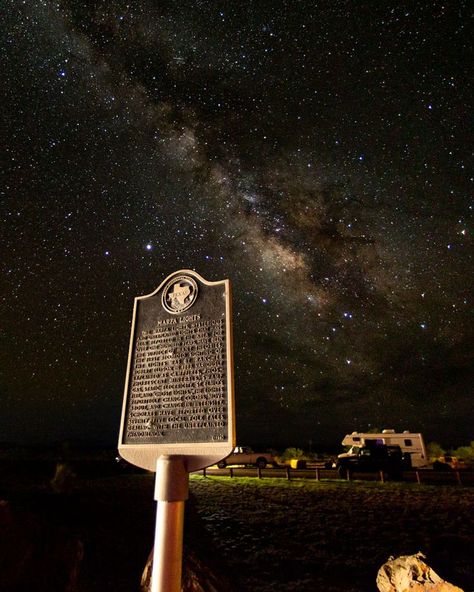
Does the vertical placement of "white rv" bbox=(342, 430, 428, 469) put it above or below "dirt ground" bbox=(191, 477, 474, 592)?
above

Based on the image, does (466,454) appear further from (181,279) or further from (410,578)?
(181,279)

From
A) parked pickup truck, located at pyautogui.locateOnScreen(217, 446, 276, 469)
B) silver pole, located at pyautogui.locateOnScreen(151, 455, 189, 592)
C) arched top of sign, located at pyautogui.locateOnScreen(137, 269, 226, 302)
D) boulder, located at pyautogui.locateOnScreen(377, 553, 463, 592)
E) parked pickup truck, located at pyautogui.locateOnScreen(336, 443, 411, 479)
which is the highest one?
arched top of sign, located at pyautogui.locateOnScreen(137, 269, 226, 302)

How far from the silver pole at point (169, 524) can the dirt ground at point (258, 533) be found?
3.04 meters

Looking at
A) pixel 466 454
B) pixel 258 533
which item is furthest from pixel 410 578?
pixel 466 454

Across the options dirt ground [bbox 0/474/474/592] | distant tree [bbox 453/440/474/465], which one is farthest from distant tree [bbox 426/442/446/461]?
dirt ground [bbox 0/474/474/592]

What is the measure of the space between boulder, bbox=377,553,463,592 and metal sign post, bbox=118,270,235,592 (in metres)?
3.94

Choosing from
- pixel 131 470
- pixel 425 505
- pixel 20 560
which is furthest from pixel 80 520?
pixel 131 470

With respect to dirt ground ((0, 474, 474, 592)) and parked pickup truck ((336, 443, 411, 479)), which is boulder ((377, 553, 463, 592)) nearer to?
dirt ground ((0, 474, 474, 592))

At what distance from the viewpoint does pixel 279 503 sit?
46.4 ft

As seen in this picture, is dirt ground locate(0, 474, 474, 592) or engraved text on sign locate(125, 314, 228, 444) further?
dirt ground locate(0, 474, 474, 592)

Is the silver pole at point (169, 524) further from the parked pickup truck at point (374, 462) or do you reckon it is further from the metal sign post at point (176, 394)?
the parked pickup truck at point (374, 462)

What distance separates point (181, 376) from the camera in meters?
5.28

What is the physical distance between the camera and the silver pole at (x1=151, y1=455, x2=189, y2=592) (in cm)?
420

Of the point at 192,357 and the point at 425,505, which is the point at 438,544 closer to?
the point at 425,505
